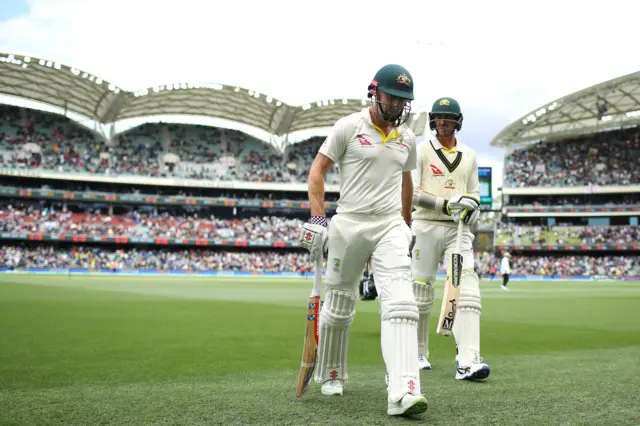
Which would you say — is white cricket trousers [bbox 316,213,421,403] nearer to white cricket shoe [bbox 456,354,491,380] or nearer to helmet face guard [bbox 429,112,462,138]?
white cricket shoe [bbox 456,354,491,380]

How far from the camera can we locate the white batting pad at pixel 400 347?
4.10 meters

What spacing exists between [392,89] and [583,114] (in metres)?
59.5

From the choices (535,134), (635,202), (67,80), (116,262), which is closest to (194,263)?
(116,262)

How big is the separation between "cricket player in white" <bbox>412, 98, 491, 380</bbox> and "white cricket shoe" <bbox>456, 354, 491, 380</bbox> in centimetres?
46

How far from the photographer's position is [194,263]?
177 feet

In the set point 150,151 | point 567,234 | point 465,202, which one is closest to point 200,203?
point 150,151

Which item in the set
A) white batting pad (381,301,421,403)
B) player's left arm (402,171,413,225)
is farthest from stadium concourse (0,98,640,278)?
white batting pad (381,301,421,403)

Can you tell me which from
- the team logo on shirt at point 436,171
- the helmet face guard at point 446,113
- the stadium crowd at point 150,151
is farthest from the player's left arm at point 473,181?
the stadium crowd at point 150,151

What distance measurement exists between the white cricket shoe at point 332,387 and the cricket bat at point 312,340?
17 centimetres

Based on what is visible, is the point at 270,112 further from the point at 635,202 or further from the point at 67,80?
the point at 635,202

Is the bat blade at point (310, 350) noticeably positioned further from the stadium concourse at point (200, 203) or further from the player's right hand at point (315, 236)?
the stadium concourse at point (200, 203)

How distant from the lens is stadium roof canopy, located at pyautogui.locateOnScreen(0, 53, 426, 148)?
4778 centimetres

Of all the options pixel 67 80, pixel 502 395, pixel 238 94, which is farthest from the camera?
pixel 238 94

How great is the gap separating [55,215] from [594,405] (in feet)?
184
